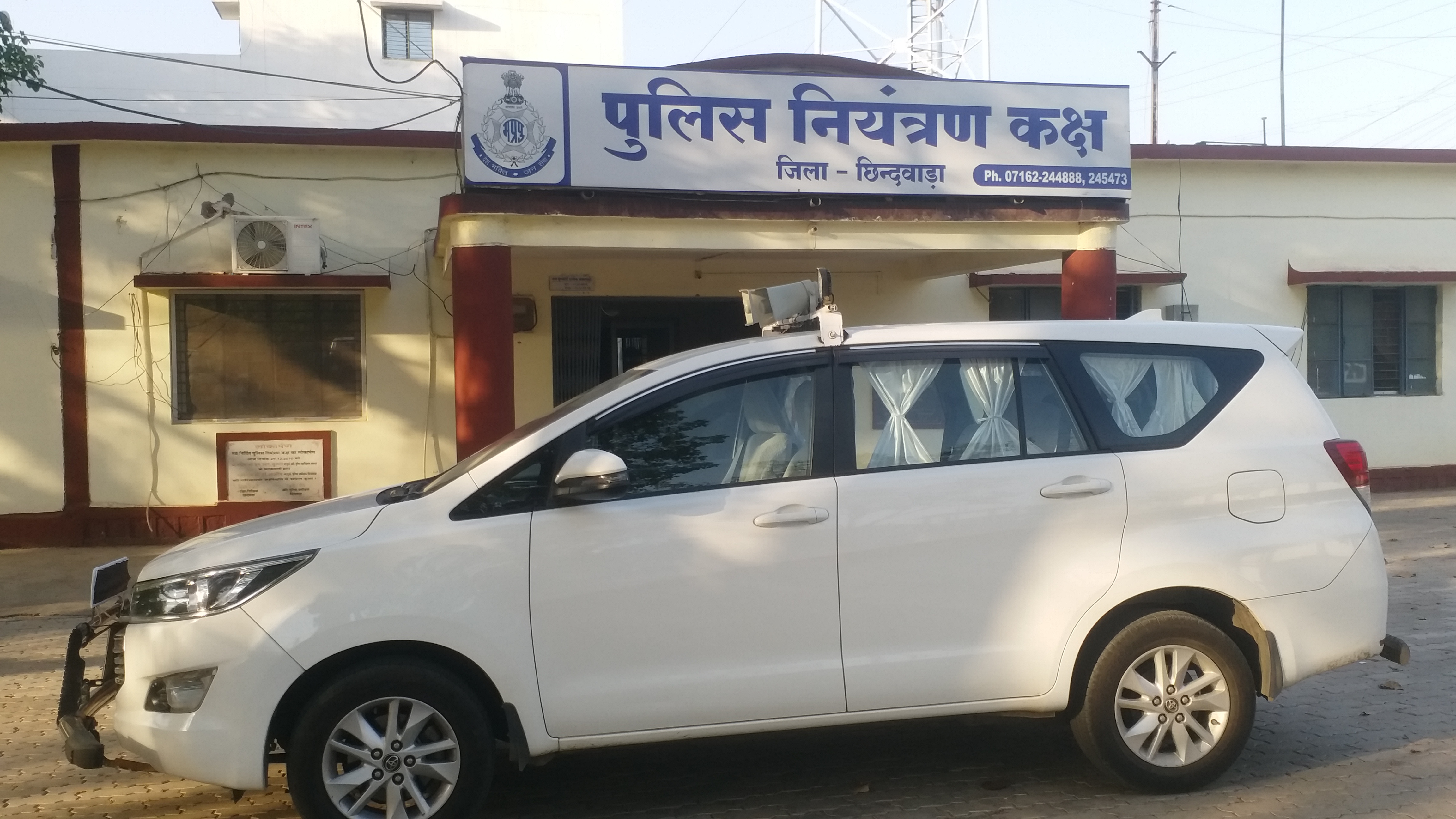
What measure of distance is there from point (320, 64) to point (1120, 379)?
2888 cm

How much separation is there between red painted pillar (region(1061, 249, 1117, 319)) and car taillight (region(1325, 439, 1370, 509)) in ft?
17.2

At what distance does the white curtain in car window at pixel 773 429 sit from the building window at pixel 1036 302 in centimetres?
914

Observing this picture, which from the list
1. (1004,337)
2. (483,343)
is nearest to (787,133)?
(483,343)

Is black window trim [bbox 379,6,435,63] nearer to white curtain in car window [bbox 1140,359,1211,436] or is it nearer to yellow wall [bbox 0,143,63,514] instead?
yellow wall [bbox 0,143,63,514]

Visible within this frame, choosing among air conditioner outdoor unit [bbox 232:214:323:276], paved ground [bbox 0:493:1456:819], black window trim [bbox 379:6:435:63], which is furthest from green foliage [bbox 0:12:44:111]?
black window trim [bbox 379:6:435:63]

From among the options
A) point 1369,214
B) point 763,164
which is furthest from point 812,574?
point 1369,214

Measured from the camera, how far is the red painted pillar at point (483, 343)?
9055mm

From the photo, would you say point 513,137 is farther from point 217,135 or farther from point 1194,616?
point 1194,616

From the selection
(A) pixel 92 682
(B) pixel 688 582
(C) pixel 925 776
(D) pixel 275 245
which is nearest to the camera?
(B) pixel 688 582

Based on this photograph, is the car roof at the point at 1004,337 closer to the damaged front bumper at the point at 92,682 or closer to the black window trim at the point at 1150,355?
the black window trim at the point at 1150,355

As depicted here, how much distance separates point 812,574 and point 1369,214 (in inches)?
479

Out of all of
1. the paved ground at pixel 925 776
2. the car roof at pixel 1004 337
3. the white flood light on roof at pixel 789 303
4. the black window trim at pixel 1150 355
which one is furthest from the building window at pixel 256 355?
the black window trim at pixel 1150 355

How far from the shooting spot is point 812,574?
4402mm

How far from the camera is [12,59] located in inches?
429
